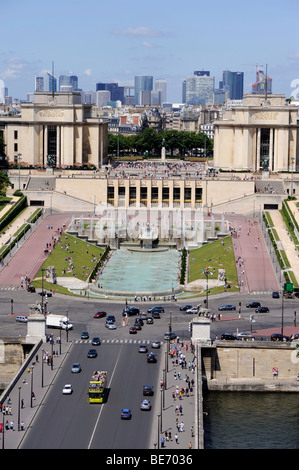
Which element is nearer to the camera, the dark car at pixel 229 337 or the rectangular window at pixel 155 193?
the dark car at pixel 229 337

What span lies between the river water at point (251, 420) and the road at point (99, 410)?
5652 millimetres

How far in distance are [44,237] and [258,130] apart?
200 feet

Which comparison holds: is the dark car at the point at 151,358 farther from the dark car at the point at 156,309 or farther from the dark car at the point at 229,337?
the dark car at the point at 156,309

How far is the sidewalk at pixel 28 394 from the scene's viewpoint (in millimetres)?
68500

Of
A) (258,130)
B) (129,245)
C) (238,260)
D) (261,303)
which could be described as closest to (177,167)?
(258,130)

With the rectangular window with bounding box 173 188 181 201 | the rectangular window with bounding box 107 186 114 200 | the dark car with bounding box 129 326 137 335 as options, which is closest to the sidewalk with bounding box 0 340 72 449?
the dark car with bounding box 129 326 137 335

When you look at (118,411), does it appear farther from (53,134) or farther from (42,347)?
(53,134)

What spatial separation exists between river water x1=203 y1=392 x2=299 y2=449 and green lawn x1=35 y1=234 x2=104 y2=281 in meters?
41.1

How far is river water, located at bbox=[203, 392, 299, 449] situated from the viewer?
74.6 metres

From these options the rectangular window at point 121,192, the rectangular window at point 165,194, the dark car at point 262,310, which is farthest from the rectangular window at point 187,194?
the dark car at point 262,310

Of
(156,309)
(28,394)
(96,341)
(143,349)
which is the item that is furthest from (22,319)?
(28,394)

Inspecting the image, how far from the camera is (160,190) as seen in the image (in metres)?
173

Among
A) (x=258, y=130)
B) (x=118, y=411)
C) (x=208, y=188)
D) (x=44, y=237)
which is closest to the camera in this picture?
(x=118, y=411)

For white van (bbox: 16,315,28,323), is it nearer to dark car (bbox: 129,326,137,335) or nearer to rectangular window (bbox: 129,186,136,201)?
dark car (bbox: 129,326,137,335)
